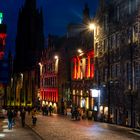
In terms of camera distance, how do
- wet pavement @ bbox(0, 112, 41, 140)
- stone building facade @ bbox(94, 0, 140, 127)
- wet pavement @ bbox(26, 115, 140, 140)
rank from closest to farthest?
wet pavement @ bbox(0, 112, 41, 140)
wet pavement @ bbox(26, 115, 140, 140)
stone building facade @ bbox(94, 0, 140, 127)

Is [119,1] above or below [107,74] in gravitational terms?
above

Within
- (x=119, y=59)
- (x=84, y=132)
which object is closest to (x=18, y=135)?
(x=84, y=132)

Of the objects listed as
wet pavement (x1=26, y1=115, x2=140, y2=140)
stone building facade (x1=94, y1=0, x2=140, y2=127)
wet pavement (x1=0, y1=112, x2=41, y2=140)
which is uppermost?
stone building facade (x1=94, y1=0, x2=140, y2=127)

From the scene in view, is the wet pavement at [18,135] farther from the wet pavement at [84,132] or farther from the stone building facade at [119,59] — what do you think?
the stone building facade at [119,59]

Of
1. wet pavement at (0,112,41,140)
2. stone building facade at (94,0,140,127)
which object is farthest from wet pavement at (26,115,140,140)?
stone building facade at (94,0,140,127)

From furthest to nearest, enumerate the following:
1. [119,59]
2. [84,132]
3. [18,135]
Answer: [119,59], [84,132], [18,135]

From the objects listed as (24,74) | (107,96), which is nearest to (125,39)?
Answer: (107,96)

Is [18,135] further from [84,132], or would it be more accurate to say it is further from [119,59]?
[119,59]

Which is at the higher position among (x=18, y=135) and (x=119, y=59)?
(x=119, y=59)

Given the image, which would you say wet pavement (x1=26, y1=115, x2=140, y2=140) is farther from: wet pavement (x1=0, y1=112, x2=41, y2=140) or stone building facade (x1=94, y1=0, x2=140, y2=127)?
stone building facade (x1=94, y1=0, x2=140, y2=127)

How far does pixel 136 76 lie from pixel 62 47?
43271 millimetres

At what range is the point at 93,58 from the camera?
201 feet

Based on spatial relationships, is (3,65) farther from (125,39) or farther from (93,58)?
(93,58)

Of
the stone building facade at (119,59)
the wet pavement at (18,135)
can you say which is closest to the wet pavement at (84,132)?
the wet pavement at (18,135)
